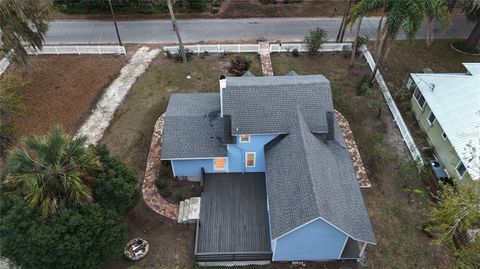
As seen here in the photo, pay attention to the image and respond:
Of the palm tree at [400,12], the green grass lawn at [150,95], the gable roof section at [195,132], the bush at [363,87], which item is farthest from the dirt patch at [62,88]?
the palm tree at [400,12]

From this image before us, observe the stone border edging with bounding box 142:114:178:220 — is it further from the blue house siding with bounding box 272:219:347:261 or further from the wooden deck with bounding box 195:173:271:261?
the blue house siding with bounding box 272:219:347:261

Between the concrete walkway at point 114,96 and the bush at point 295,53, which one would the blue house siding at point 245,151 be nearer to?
the concrete walkway at point 114,96

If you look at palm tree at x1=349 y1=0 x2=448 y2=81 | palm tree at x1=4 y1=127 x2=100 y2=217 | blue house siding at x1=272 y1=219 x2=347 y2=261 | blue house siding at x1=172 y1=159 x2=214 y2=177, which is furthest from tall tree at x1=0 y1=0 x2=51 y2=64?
blue house siding at x1=272 y1=219 x2=347 y2=261

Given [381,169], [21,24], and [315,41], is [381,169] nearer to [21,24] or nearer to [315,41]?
[315,41]

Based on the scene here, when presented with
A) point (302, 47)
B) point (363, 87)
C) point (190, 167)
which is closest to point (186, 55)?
point (302, 47)

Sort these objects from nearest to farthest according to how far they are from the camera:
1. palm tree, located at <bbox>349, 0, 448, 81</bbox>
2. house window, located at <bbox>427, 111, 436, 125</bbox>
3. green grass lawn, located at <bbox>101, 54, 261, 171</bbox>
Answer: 1. palm tree, located at <bbox>349, 0, 448, 81</bbox>
2. house window, located at <bbox>427, 111, 436, 125</bbox>
3. green grass lawn, located at <bbox>101, 54, 261, 171</bbox>
